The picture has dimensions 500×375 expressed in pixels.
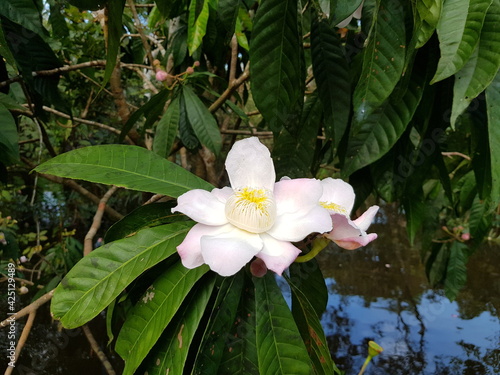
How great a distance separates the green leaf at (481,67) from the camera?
0.48 metres

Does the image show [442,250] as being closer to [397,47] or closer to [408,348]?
[408,348]

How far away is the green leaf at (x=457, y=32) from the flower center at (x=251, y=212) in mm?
227

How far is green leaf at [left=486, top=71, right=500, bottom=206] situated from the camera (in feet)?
1.66

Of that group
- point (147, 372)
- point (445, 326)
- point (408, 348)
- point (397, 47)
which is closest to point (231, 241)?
point (147, 372)

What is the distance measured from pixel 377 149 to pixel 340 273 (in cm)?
293

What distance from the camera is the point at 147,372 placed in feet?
1.45

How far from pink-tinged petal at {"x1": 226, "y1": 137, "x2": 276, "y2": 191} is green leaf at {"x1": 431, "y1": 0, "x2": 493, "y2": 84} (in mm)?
201

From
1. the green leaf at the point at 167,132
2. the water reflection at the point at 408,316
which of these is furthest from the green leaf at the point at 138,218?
the water reflection at the point at 408,316

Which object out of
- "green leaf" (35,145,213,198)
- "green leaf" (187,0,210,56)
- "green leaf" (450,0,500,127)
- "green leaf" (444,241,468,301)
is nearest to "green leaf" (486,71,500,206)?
"green leaf" (450,0,500,127)

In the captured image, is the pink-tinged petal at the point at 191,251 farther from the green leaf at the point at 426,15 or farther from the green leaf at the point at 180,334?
the green leaf at the point at 426,15

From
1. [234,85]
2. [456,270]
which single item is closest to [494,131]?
[234,85]

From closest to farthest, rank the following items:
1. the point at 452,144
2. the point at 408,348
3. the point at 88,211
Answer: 1. the point at 452,144
2. the point at 408,348
3. the point at 88,211

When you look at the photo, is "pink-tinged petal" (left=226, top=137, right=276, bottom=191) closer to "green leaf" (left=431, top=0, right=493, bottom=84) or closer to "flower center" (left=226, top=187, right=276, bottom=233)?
"flower center" (left=226, top=187, right=276, bottom=233)

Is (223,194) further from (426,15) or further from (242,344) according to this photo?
(426,15)
